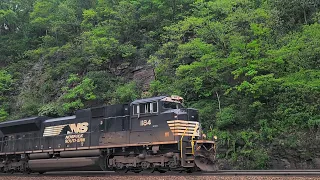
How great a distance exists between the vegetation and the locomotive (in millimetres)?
4331

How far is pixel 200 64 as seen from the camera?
17.4 meters

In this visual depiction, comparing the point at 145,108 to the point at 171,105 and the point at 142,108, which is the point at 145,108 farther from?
the point at 171,105

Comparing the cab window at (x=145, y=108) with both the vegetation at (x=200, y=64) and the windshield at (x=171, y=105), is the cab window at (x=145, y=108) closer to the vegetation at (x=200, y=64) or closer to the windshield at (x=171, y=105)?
the windshield at (x=171, y=105)

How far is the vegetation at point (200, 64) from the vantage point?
14.4m

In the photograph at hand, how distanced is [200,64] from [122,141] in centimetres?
766

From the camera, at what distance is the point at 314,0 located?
19453 millimetres

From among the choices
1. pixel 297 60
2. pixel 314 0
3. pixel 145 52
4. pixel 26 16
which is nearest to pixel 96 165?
pixel 297 60

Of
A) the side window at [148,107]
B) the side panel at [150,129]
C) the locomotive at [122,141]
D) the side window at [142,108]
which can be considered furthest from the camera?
the side window at [142,108]

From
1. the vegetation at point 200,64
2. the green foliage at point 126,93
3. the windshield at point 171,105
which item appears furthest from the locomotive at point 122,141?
the green foliage at point 126,93

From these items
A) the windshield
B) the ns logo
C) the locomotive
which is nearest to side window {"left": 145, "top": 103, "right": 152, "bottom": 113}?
the locomotive

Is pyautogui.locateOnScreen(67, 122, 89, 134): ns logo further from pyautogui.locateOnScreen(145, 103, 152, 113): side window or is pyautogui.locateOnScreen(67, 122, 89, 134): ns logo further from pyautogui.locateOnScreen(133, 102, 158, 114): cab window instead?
pyautogui.locateOnScreen(145, 103, 152, 113): side window

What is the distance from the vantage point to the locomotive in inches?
421

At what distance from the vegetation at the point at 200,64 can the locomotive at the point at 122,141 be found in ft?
14.2

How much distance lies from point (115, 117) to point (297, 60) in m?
9.61
